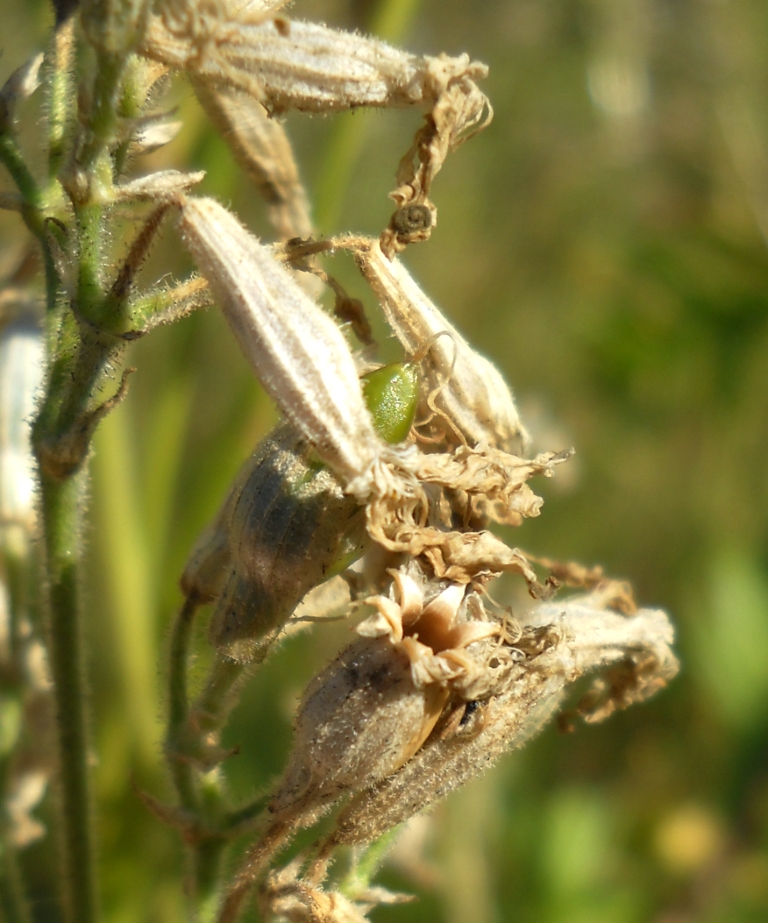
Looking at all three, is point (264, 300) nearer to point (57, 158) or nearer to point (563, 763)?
point (57, 158)

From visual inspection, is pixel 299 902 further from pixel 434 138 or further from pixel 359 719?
pixel 434 138

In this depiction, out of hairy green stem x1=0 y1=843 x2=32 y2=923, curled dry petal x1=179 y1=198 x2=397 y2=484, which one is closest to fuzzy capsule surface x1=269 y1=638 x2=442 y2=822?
curled dry petal x1=179 y1=198 x2=397 y2=484

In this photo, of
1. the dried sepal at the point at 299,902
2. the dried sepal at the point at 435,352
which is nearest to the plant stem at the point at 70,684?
the dried sepal at the point at 299,902

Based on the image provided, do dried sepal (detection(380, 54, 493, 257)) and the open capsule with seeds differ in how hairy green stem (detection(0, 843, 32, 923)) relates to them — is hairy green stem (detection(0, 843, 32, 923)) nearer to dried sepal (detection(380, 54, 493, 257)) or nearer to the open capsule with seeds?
the open capsule with seeds

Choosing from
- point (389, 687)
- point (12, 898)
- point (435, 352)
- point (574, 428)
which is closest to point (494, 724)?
point (389, 687)

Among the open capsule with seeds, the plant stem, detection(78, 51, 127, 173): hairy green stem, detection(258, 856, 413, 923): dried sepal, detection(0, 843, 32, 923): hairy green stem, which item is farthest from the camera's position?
detection(0, 843, 32, 923): hairy green stem

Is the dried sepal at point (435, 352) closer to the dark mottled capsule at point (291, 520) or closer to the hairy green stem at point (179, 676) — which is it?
the dark mottled capsule at point (291, 520)

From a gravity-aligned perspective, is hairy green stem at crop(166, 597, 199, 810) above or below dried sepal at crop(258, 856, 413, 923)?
above
